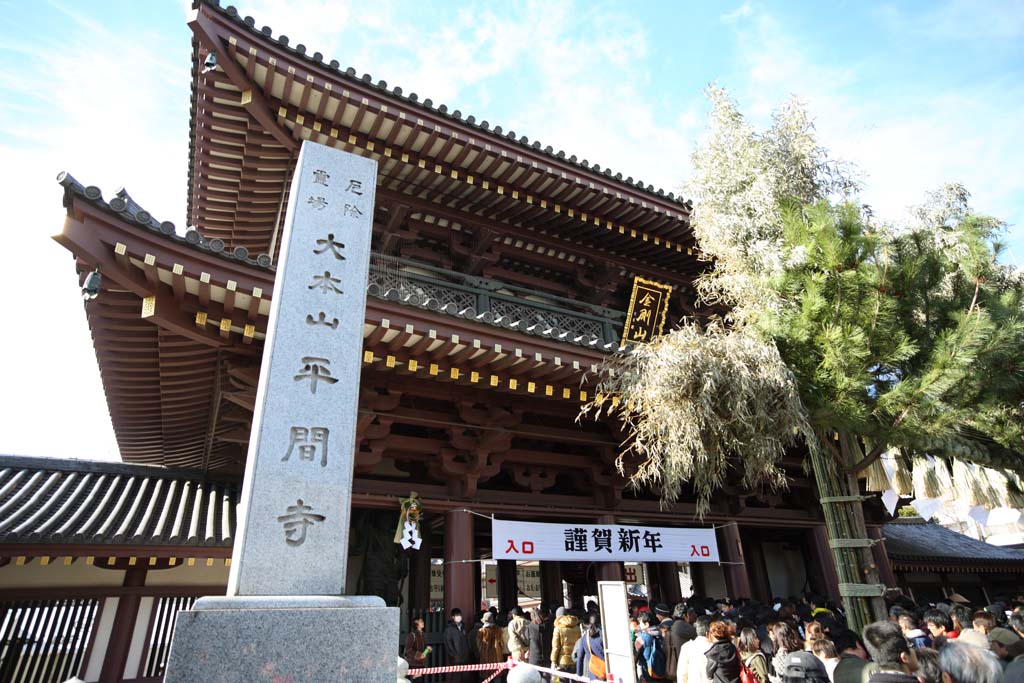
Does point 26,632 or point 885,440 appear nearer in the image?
point 885,440

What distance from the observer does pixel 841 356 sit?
574cm

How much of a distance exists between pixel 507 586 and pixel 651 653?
4.90 metres

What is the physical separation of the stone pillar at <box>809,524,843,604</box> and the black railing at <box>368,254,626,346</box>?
5.58 m

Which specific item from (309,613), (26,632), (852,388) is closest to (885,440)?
(852,388)

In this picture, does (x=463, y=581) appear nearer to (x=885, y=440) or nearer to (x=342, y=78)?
(x=885, y=440)

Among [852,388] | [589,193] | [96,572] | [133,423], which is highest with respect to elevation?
[589,193]

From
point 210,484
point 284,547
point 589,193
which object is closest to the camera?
point 284,547

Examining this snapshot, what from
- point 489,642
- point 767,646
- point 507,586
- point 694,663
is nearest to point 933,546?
point 507,586

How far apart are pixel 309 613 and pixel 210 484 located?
6564 mm

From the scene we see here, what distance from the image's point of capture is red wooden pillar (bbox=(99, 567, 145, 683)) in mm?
6730

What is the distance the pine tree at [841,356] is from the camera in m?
5.71

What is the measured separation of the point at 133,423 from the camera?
912cm

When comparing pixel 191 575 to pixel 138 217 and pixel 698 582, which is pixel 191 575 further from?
pixel 698 582

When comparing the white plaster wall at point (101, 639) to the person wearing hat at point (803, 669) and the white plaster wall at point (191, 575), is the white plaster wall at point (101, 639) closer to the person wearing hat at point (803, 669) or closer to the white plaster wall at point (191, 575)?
the white plaster wall at point (191, 575)
